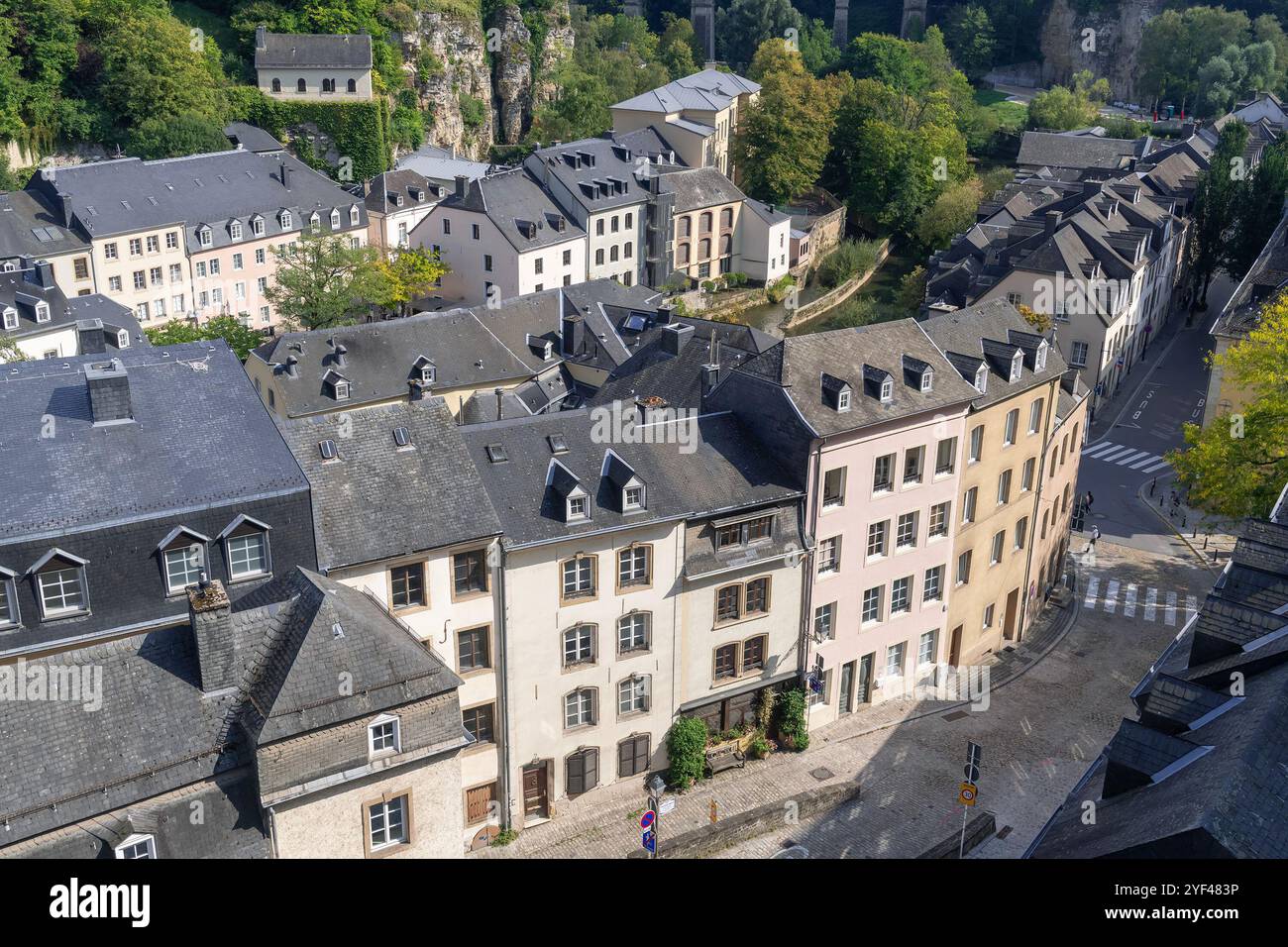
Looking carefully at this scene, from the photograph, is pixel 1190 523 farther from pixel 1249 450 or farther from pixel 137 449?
pixel 137 449

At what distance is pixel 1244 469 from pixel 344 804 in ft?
122

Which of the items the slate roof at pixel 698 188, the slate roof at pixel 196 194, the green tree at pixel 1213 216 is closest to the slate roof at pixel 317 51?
the slate roof at pixel 196 194

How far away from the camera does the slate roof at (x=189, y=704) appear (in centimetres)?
2338

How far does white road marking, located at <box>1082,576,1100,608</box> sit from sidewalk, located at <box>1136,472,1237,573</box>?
4.87m

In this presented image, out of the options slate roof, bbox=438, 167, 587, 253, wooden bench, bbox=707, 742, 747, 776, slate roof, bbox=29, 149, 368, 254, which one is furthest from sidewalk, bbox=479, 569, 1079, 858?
slate roof, bbox=29, 149, 368, 254

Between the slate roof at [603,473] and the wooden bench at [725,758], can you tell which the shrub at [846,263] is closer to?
the slate roof at [603,473]

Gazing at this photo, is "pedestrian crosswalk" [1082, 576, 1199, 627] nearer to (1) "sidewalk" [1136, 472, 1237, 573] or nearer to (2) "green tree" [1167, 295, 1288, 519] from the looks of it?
(1) "sidewalk" [1136, 472, 1237, 573]

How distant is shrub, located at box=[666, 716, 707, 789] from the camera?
3784 cm

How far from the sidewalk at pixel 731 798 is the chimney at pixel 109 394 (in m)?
15.4

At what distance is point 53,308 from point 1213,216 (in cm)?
7375

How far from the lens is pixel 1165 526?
5891 centimetres

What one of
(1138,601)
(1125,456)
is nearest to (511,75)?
(1125,456)

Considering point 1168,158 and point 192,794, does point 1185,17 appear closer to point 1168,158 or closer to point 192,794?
point 1168,158
